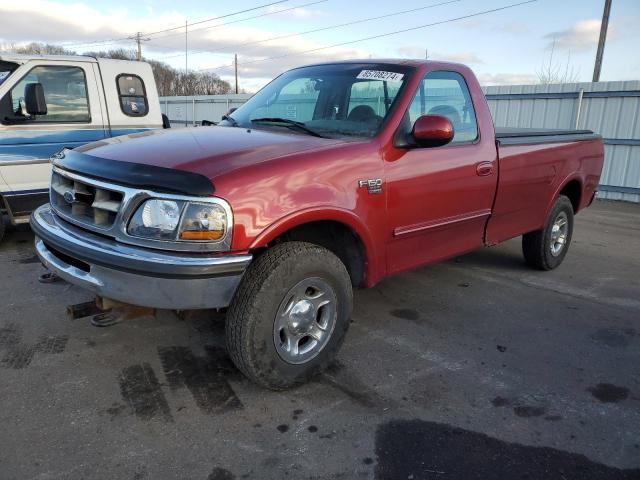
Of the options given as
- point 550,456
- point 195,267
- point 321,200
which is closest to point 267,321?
point 195,267

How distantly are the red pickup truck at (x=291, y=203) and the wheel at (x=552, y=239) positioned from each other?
3.59 feet

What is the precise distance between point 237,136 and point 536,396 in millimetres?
2411

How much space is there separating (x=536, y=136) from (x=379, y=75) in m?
2.00

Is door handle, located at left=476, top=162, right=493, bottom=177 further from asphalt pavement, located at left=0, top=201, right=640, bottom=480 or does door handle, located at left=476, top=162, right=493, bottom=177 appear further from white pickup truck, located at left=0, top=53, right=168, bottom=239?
white pickup truck, located at left=0, top=53, right=168, bottom=239

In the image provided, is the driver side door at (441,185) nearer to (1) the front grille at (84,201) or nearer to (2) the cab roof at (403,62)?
(2) the cab roof at (403,62)

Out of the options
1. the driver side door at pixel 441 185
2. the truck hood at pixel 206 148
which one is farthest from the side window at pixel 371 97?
the truck hood at pixel 206 148

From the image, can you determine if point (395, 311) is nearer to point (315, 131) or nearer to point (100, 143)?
point (315, 131)

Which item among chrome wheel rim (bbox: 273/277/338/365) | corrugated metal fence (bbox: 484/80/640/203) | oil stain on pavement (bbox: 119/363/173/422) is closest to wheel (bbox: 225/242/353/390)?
chrome wheel rim (bbox: 273/277/338/365)

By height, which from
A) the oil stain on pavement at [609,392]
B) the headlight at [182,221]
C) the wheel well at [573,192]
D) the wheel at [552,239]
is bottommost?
the oil stain on pavement at [609,392]

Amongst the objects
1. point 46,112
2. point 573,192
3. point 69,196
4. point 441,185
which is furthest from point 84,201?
point 573,192

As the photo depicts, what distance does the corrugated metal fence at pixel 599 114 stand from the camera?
36.1 ft

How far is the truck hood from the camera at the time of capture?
2682 mm

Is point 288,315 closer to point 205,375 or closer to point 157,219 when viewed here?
point 205,375

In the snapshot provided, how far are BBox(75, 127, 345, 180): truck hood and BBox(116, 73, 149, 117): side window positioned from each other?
11.0 feet
